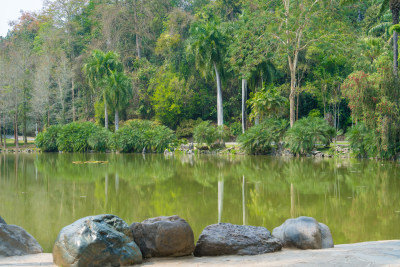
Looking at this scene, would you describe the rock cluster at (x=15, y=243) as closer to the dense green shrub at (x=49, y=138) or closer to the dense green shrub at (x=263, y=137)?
the dense green shrub at (x=263, y=137)

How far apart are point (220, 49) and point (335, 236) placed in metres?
23.8

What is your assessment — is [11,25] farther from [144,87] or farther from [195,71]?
[195,71]

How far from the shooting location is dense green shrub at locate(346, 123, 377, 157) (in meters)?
20.7

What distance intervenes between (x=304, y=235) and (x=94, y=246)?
2.69m

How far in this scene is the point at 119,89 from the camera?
114 feet

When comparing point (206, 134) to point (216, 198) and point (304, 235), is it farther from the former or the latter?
point (304, 235)

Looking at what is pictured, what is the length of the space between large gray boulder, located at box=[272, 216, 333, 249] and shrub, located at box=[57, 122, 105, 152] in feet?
92.9

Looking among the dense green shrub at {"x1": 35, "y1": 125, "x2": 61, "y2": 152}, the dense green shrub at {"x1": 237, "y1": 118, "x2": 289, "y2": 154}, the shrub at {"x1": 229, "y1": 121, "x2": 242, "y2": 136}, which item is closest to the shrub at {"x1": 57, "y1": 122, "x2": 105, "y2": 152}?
the dense green shrub at {"x1": 35, "y1": 125, "x2": 61, "y2": 152}

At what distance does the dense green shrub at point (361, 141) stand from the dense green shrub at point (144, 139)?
42.5 feet

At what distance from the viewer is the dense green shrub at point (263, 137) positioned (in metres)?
25.5

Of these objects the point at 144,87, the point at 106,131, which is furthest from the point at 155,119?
the point at 106,131

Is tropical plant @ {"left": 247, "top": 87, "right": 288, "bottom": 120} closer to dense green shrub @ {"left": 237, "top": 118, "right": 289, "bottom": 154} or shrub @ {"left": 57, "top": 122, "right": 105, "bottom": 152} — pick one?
dense green shrub @ {"left": 237, "top": 118, "right": 289, "bottom": 154}

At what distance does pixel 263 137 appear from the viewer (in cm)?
2552

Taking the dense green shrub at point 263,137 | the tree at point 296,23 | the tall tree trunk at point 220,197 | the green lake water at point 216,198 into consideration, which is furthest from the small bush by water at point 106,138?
the tall tree trunk at point 220,197
